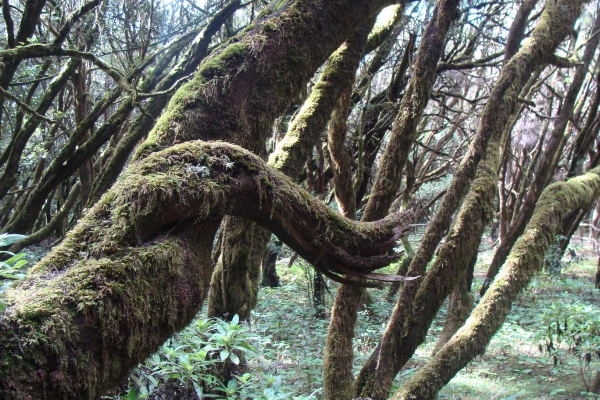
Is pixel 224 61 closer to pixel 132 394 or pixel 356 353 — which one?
pixel 132 394

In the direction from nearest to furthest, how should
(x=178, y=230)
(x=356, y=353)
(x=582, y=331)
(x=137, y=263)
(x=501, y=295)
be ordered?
(x=137, y=263) < (x=178, y=230) < (x=501, y=295) < (x=582, y=331) < (x=356, y=353)

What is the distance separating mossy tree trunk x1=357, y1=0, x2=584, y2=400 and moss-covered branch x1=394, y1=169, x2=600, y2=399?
32 cm

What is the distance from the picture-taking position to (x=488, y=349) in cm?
673

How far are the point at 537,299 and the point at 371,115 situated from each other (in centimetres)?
536

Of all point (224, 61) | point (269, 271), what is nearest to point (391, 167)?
point (224, 61)

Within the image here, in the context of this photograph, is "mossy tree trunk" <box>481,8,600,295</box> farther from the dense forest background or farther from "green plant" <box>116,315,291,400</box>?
"green plant" <box>116,315,291,400</box>

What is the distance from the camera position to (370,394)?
3793 mm

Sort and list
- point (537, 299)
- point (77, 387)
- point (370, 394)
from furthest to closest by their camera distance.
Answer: point (537, 299) → point (370, 394) → point (77, 387)

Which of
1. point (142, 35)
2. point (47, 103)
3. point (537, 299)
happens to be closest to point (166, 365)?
point (47, 103)

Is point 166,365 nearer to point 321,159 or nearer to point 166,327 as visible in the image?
point 166,327

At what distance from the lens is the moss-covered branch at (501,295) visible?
10.8ft

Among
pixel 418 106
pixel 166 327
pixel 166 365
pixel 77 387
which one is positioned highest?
pixel 418 106

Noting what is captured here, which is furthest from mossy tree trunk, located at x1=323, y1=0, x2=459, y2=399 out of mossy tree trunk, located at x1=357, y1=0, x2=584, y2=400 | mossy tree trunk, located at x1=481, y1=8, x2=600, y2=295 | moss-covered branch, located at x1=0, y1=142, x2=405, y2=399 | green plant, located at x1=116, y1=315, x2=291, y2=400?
mossy tree trunk, located at x1=481, y1=8, x2=600, y2=295

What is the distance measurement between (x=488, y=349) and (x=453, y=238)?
13.5 feet
